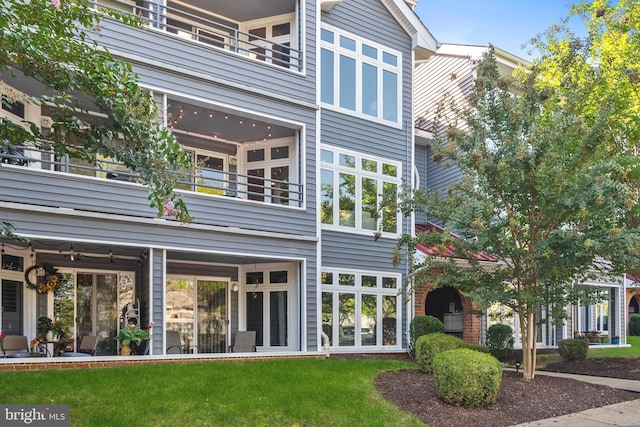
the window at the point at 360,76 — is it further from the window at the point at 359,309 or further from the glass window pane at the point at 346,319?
the glass window pane at the point at 346,319

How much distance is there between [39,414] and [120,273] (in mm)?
8121

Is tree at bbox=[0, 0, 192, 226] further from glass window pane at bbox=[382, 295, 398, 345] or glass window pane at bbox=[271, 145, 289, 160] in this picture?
glass window pane at bbox=[382, 295, 398, 345]

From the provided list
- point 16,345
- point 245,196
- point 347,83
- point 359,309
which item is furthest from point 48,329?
point 347,83

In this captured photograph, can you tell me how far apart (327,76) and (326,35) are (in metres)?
1.07

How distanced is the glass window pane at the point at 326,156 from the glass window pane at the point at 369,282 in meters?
3.32

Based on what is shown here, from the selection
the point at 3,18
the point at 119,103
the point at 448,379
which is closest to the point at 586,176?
the point at 448,379

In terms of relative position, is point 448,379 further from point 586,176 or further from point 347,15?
point 347,15

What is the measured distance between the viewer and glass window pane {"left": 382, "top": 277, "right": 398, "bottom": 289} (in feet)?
58.2

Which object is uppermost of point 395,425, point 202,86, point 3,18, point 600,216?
point 202,86

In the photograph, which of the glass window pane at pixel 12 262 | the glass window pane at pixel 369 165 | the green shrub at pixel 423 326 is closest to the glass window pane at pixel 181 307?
the glass window pane at pixel 12 262

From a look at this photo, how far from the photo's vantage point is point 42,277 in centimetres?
1430

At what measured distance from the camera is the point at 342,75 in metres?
17.2

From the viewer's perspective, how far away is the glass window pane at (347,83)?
17.2 meters

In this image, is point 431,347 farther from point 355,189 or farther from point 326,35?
point 326,35
